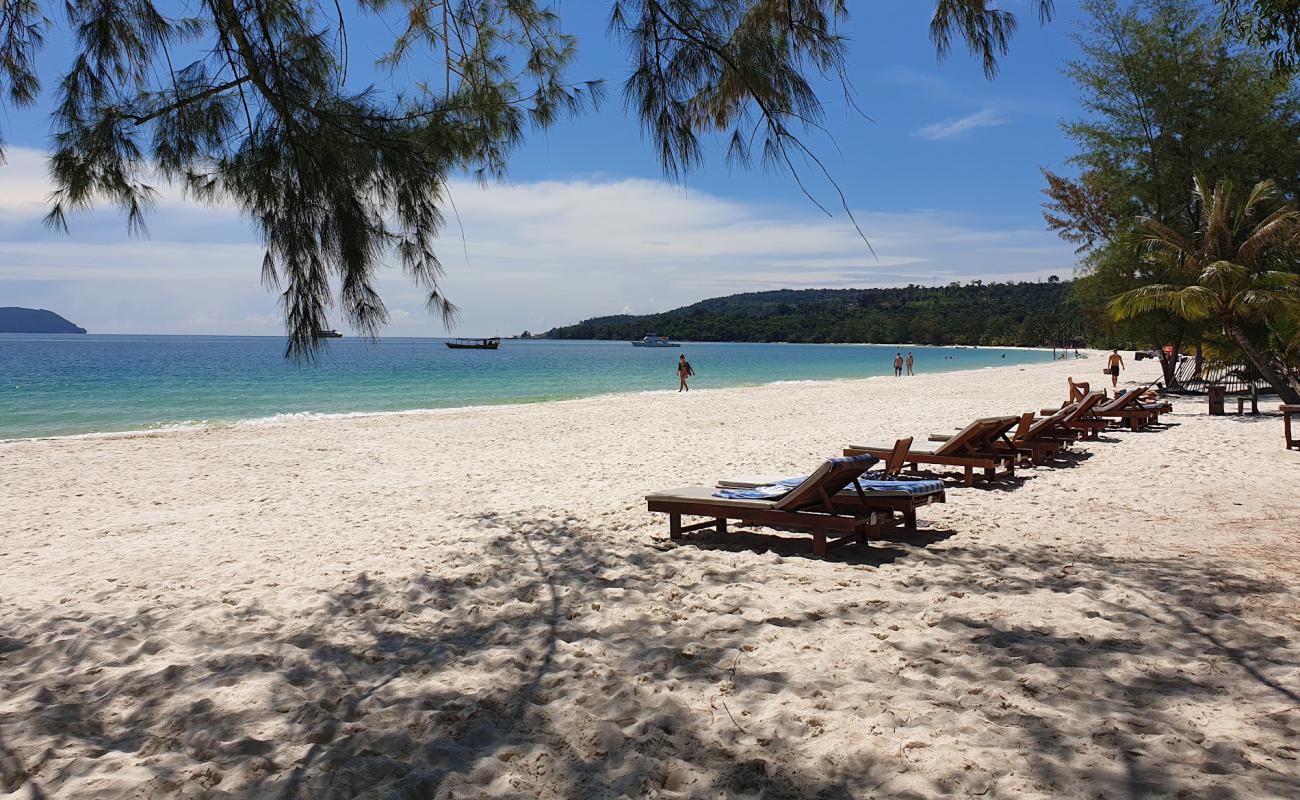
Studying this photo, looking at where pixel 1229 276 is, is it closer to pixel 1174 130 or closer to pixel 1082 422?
pixel 1082 422

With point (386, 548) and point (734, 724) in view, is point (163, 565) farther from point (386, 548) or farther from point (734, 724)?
point (734, 724)

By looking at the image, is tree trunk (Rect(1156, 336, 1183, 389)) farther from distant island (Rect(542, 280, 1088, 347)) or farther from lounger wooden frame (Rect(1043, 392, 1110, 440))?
distant island (Rect(542, 280, 1088, 347))

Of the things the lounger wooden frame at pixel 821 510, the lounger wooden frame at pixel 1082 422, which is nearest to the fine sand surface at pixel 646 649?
the lounger wooden frame at pixel 821 510

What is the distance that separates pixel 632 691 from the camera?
10.7 feet

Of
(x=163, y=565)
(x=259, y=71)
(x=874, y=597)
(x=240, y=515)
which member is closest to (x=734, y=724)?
(x=874, y=597)

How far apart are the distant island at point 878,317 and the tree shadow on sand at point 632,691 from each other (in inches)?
4946

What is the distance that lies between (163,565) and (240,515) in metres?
2.04

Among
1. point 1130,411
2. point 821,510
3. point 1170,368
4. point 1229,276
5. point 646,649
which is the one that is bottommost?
point 646,649

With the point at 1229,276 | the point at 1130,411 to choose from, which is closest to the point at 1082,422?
the point at 1130,411

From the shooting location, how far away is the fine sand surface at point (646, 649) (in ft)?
8.58

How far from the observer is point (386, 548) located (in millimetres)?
5926

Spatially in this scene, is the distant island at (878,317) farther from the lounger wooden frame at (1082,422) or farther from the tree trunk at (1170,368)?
the lounger wooden frame at (1082,422)

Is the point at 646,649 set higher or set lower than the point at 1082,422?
lower

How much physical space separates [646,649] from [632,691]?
465 millimetres
